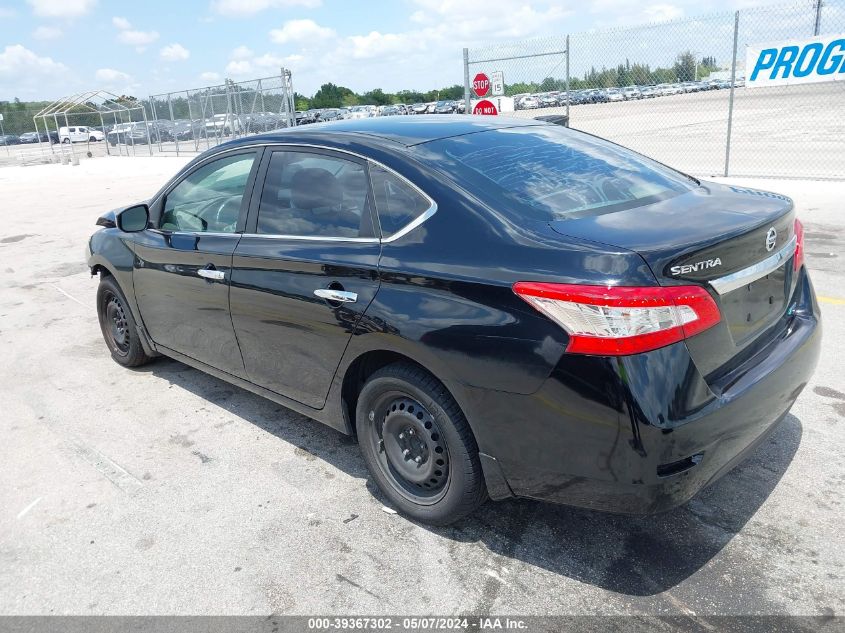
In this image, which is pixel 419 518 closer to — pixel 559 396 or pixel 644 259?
pixel 559 396

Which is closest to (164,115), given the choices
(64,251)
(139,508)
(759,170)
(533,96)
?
(533,96)

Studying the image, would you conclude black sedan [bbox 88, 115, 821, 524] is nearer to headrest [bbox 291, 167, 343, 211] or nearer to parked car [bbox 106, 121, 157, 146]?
headrest [bbox 291, 167, 343, 211]

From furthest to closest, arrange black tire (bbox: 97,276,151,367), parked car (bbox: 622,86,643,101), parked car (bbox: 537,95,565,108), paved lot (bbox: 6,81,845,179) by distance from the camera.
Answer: parked car (bbox: 622,86,643,101) → parked car (bbox: 537,95,565,108) → paved lot (bbox: 6,81,845,179) → black tire (bbox: 97,276,151,367)

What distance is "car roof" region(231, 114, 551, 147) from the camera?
10.8 feet

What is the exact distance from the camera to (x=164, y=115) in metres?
27.8

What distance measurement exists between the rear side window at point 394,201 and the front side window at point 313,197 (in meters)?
0.08

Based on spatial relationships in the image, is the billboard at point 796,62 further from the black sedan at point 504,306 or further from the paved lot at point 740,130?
the black sedan at point 504,306

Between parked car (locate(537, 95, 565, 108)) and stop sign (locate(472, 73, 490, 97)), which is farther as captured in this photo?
parked car (locate(537, 95, 565, 108))

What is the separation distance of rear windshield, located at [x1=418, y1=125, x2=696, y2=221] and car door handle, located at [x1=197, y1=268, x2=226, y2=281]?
1.36m

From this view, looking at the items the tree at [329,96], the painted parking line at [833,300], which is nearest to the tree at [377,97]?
the tree at [329,96]

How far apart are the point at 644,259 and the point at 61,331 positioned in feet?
18.6

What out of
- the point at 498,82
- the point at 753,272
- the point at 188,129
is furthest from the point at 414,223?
the point at 188,129

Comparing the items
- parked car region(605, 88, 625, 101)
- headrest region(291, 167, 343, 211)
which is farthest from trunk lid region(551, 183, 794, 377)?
parked car region(605, 88, 625, 101)

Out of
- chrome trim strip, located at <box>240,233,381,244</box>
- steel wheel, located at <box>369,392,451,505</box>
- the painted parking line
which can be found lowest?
the painted parking line
